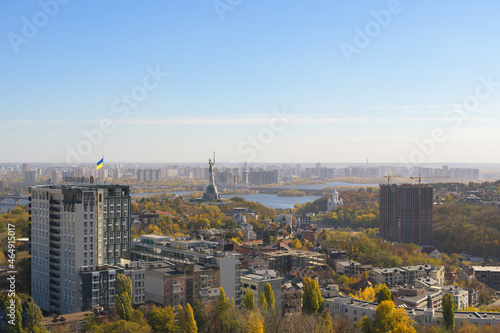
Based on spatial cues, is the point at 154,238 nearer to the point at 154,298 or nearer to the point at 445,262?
the point at 154,298

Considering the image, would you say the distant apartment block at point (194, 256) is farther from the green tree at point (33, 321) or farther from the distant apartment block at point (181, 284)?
the green tree at point (33, 321)

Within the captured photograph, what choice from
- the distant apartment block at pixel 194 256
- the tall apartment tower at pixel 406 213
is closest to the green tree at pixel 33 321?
the distant apartment block at pixel 194 256

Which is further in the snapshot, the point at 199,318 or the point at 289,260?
the point at 289,260

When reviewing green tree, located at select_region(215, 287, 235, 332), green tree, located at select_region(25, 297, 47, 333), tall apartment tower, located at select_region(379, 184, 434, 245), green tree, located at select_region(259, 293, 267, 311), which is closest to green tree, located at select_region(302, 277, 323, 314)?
green tree, located at select_region(259, 293, 267, 311)

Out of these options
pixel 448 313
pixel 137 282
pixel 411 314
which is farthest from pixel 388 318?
pixel 137 282

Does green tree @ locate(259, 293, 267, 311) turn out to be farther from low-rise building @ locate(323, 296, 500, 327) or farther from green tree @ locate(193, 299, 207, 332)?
low-rise building @ locate(323, 296, 500, 327)

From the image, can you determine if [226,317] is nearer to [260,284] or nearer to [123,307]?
[123,307]
